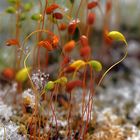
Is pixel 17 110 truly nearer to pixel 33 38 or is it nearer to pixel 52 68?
pixel 52 68

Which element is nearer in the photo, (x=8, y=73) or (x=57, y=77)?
(x=57, y=77)

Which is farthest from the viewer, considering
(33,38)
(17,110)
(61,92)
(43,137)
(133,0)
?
(133,0)

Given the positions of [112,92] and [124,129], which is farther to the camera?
[112,92]

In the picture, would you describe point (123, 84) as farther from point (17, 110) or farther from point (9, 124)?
point (9, 124)

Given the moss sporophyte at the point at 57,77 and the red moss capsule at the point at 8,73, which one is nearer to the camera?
the moss sporophyte at the point at 57,77

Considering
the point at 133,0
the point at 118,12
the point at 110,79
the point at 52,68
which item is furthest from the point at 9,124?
the point at 133,0

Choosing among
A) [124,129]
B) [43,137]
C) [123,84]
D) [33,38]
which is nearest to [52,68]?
[33,38]

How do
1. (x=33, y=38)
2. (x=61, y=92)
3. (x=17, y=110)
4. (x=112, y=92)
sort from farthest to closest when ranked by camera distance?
1. (x=33, y=38)
2. (x=112, y=92)
3. (x=61, y=92)
4. (x=17, y=110)

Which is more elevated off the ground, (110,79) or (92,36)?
(92,36)

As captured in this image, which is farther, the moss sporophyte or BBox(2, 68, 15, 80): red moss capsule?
BBox(2, 68, 15, 80): red moss capsule

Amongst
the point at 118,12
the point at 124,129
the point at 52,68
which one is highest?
the point at 118,12
